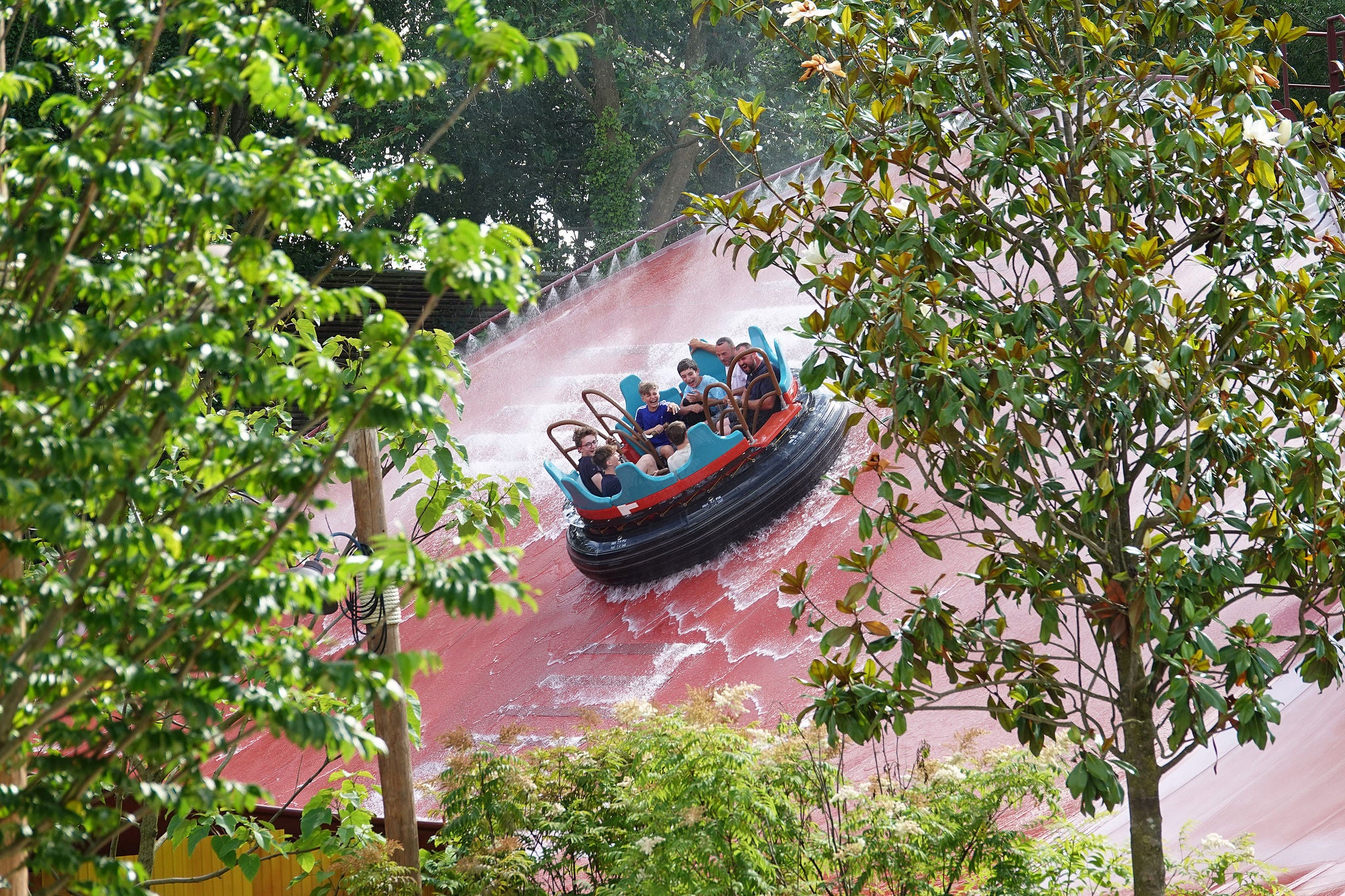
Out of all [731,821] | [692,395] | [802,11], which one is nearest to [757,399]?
[692,395]

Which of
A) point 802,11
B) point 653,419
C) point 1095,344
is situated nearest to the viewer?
point 1095,344

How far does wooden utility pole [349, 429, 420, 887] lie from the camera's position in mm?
3740

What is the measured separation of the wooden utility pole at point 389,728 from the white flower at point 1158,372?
224 cm

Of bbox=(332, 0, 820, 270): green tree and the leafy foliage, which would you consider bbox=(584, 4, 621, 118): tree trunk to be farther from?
the leafy foliage

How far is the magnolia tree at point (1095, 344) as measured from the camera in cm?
266

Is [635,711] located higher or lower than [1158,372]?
lower

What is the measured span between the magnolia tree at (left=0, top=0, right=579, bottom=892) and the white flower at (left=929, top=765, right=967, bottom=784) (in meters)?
1.89

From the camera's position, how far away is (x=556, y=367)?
35.5 feet

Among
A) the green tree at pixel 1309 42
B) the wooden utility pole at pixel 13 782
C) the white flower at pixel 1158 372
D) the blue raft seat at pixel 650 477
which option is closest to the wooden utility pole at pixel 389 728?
the wooden utility pole at pixel 13 782

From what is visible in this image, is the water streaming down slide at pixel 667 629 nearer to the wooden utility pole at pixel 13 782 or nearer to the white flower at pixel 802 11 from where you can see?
the wooden utility pole at pixel 13 782

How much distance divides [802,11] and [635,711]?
Answer: 2.04m

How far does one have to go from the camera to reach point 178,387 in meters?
1.91

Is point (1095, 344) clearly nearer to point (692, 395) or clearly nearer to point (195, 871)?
point (195, 871)

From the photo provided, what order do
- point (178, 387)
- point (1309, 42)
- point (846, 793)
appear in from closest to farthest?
point (178, 387) < point (846, 793) < point (1309, 42)
